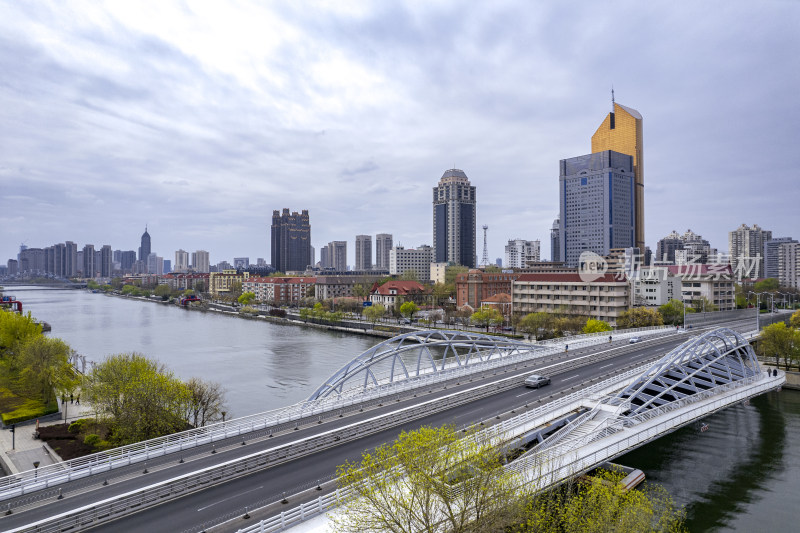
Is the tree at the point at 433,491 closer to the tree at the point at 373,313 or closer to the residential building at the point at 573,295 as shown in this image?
the residential building at the point at 573,295

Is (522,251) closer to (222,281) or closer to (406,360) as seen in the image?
(222,281)

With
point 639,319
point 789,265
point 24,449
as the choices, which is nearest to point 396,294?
point 639,319

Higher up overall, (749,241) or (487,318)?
(749,241)

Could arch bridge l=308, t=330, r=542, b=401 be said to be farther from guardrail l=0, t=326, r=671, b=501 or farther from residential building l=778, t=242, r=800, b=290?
residential building l=778, t=242, r=800, b=290

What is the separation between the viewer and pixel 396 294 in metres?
87.9

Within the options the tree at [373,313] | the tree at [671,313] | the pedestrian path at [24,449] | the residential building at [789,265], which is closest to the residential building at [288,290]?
the tree at [373,313]

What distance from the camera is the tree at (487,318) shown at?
195 feet

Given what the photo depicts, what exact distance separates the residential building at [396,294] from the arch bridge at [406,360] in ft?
106

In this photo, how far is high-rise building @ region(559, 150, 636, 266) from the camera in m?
120

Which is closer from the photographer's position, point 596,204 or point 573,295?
point 573,295

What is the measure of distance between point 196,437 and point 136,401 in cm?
550

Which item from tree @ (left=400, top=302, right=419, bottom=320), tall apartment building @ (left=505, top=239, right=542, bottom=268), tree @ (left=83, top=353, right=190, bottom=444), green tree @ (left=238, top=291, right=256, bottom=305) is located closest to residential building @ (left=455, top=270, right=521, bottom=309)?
tree @ (left=400, top=302, right=419, bottom=320)

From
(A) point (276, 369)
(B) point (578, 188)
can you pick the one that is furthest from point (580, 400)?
(B) point (578, 188)

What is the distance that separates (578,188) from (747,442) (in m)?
111
